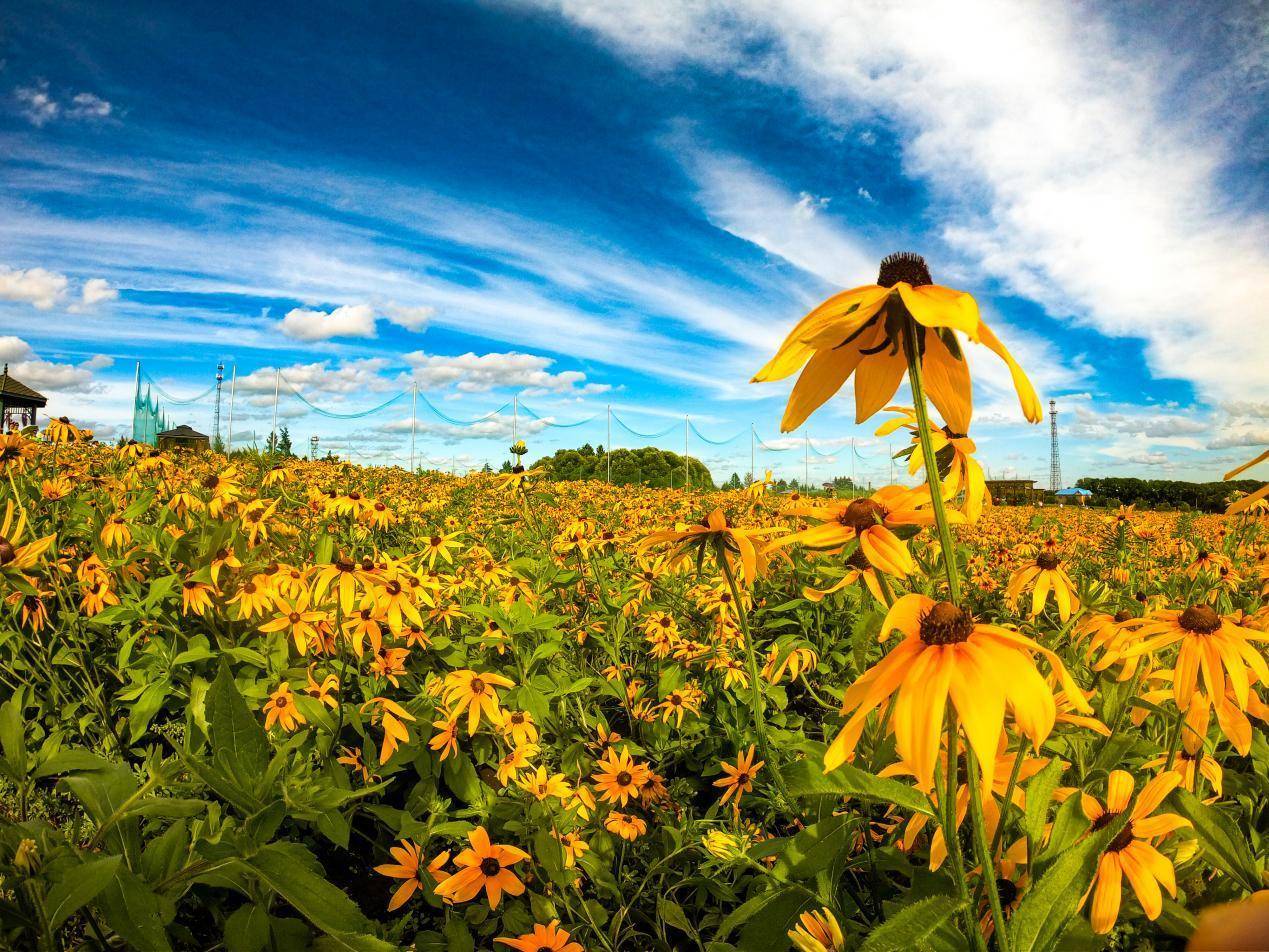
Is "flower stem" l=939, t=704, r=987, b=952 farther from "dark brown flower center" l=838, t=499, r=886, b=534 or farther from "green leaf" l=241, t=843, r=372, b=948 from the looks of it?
"green leaf" l=241, t=843, r=372, b=948

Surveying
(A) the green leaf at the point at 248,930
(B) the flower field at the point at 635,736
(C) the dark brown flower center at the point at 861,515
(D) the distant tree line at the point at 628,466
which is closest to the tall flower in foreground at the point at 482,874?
(B) the flower field at the point at 635,736

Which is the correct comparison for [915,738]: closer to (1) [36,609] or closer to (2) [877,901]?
(2) [877,901]

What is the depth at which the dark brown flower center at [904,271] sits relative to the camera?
33.2 inches

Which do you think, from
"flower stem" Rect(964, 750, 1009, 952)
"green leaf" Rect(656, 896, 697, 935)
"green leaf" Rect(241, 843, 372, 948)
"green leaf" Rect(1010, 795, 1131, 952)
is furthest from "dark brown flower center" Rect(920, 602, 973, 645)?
"green leaf" Rect(656, 896, 697, 935)

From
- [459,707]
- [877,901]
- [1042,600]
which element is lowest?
[877,901]

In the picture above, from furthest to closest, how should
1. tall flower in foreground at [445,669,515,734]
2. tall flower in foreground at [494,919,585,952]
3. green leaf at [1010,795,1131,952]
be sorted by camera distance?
tall flower in foreground at [445,669,515,734]
tall flower in foreground at [494,919,585,952]
green leaf at [1010,795,1131,952]

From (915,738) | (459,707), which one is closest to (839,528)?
(915,738)

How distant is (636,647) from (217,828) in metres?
1.83

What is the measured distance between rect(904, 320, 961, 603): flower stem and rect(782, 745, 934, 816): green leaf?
339 mm

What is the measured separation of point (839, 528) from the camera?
43.0 inches

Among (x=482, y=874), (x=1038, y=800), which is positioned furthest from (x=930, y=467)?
(x=482, y=874)

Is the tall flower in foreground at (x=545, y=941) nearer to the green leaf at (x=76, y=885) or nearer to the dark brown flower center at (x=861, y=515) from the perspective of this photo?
the green leaf at (x=76, y=885)

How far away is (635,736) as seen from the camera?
276 centimetres

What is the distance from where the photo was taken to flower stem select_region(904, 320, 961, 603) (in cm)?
69
